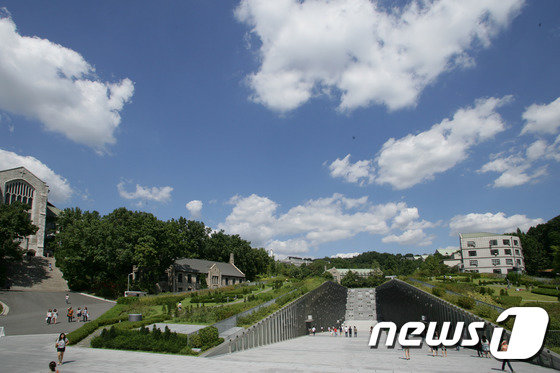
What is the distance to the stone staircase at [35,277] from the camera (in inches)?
2029

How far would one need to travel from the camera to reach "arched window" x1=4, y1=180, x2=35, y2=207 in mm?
67438

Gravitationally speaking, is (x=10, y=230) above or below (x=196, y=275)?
above

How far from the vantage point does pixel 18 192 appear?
68.9 m

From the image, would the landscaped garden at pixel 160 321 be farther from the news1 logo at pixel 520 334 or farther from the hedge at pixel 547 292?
the hedge at pixel 547 292

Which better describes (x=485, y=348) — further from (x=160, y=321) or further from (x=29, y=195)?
(x=29, y=195)

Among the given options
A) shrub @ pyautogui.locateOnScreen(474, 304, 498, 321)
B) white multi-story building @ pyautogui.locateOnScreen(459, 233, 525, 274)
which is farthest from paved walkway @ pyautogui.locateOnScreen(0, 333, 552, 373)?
white multi-story building @ pyautogui.locateOnScreen(459, 233, 525, 274)

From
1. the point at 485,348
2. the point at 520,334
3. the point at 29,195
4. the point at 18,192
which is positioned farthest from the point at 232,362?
the point at 29,195

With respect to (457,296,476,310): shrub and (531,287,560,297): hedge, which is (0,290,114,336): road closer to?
(457,296,476,310): shrub

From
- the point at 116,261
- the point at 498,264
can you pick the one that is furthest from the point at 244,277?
the point at 498,264

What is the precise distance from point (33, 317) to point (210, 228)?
54.0 m

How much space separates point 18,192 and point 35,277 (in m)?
23.6

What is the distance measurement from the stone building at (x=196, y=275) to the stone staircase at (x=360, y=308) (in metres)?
26.3

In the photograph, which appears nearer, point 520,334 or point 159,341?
point 520,334

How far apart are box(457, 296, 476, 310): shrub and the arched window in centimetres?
7631
